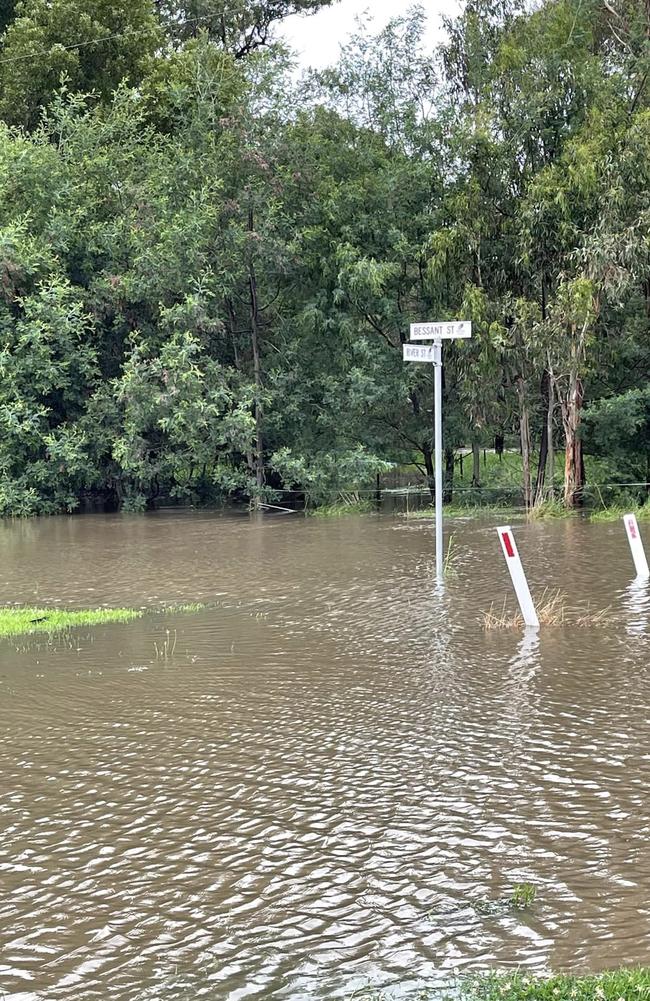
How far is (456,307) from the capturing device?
84.1 feet

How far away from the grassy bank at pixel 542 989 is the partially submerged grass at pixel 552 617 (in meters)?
6.46

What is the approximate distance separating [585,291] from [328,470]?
834 centimetres

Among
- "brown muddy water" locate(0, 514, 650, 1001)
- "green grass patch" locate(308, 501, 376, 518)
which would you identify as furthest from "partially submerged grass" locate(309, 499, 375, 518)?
"brown muddy water" locate(0, 514, 650, 1001)

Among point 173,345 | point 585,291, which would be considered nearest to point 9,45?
point 173,345

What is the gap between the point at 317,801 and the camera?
5.66 meters

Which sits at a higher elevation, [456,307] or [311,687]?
[456,307]

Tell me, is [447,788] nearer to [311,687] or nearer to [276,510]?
[311,687]

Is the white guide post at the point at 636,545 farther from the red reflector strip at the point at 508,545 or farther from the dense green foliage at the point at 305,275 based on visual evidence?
the dense green foliage at the point at 305,275

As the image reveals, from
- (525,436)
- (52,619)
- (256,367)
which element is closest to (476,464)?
(525,436)

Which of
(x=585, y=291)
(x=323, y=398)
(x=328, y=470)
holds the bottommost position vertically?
(x=328, y=470)

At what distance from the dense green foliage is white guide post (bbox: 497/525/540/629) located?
13.9 m

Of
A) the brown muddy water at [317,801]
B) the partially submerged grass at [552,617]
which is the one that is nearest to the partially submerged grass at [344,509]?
the brown muddy water at [317,801]

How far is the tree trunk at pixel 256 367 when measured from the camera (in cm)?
2697

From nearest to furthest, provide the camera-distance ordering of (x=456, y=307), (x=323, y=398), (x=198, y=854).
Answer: (x=198, y=854) < (x=456, y=307) < (x=323, y=398)
